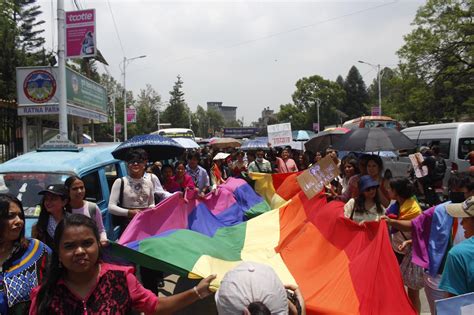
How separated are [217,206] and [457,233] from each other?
5.25m

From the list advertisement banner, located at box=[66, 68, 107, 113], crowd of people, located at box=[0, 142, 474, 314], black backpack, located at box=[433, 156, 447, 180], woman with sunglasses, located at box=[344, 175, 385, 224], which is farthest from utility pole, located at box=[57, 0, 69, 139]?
black backpack, located at box=[433, 156, 447, 180]

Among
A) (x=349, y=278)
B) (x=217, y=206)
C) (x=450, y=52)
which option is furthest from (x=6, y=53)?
(x=349, y=278)

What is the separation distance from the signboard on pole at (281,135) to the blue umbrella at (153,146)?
7.54 meters

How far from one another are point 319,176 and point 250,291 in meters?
4.56

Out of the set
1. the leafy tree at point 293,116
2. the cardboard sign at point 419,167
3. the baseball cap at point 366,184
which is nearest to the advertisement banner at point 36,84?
the cardboard sign at point 419,167

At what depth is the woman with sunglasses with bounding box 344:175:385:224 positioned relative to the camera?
Result: 496 cm

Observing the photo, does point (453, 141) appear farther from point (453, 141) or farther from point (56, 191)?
point (56, 191)

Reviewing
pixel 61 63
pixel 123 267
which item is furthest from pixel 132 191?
pixel 61 63

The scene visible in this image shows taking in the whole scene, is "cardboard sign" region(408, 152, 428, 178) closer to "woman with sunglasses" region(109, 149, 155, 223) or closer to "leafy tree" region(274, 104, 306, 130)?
"woman with sunglasses" region(109, 149, 155, 223)

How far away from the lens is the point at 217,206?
8320 millimetres

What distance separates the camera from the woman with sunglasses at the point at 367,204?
4.96 meters

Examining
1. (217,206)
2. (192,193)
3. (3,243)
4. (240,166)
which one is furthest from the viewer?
(240,166)

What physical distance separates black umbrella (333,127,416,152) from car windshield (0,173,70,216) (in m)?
4.84

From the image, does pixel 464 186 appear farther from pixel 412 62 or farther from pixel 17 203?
pixel 412 62
